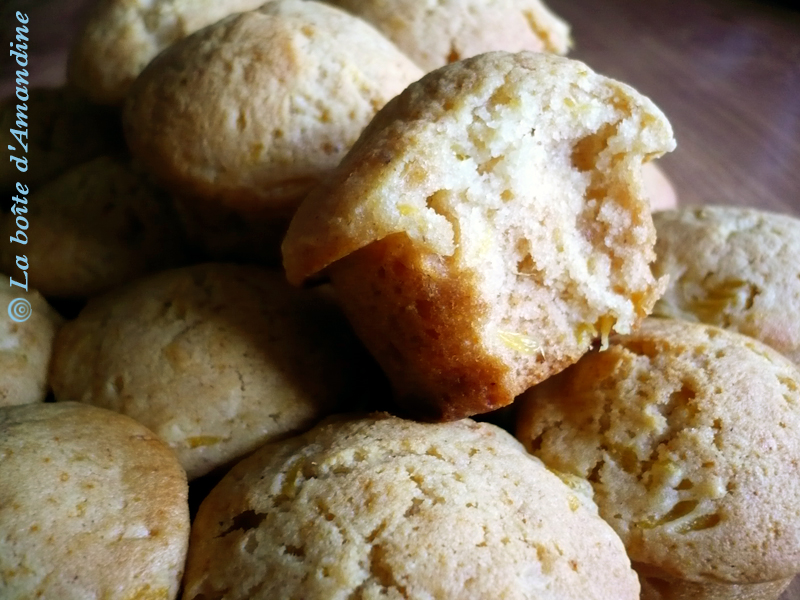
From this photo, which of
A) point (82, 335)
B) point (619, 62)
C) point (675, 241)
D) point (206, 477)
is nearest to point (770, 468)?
point (675, 241)

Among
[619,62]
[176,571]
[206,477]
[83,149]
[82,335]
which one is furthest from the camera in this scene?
[619,62]

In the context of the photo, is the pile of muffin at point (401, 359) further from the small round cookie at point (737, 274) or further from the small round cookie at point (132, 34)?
the small round cookie at point (132, 34)

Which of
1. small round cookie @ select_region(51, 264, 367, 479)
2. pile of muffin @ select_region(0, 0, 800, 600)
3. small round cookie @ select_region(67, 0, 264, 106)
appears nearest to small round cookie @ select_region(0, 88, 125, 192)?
small round cookie @ select_region(67, 0, 264, 106)

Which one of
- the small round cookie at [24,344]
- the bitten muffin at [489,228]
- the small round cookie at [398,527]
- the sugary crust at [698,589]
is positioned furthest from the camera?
the small round cookie at [24,344]

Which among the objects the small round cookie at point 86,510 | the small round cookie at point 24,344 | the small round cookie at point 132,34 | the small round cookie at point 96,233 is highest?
the small round cookie at point 132,34

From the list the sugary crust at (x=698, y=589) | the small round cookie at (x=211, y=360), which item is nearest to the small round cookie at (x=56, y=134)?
the small round cookie at (x=211, y=360)

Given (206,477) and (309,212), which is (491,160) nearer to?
(309,212)
